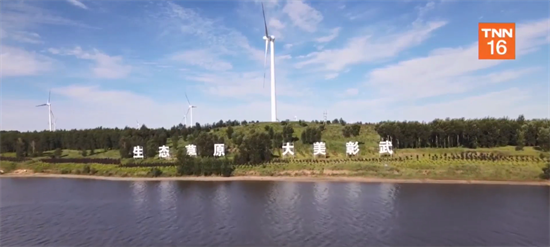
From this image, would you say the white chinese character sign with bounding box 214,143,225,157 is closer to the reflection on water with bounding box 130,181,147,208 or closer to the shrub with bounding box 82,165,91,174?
the reflection on water with bounding box 130,181,147,208

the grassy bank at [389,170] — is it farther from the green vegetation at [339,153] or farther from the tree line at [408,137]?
the tree line at [408,137]

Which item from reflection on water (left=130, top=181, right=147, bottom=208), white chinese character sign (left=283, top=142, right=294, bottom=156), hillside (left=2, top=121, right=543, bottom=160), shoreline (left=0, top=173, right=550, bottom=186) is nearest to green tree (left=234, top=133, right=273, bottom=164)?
white chinese character sign (left=283, top=142, right=294, bottom=156)

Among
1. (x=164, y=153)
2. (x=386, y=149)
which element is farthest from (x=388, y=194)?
(x=164, y=153)

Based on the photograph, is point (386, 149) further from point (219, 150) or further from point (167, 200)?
point (167, 200)

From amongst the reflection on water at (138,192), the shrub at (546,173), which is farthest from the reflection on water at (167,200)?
the shrub at (546,173)

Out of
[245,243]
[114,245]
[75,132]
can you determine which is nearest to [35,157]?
[75,132]

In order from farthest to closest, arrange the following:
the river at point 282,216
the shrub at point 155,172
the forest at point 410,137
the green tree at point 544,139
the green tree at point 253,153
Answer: the forest at point 410,137 → the green tree at point 253,153 → the green tree at point 544,139 → the shrub at point 155,172 → the river at point 282,216

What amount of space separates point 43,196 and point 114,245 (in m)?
30.6

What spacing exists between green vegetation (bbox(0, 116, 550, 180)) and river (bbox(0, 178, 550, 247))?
7.87 meters

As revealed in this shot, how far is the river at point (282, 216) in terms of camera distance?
31.4 meters

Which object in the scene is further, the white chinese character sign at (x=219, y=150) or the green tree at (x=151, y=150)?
the green tree at (x=151, y=150)

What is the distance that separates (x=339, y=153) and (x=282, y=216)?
4680 cm

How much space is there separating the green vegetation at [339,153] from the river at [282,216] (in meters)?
7.87

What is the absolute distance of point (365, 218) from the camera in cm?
3700
